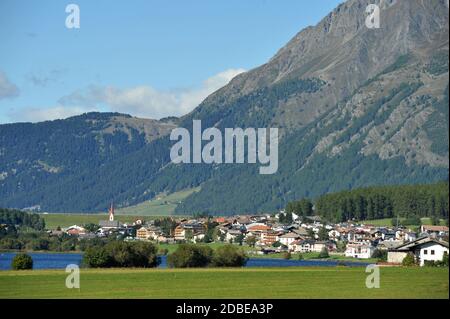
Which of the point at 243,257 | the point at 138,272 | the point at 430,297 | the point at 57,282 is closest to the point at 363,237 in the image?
the point at 243,257

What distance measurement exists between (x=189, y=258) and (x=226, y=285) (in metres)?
30.8

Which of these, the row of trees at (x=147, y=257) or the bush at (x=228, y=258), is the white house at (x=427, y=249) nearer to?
the bush at (x=228, y=258)

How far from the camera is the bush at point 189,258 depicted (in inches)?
3674

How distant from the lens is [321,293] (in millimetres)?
56719

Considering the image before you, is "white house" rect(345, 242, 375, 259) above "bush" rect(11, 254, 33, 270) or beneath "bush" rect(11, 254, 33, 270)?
above

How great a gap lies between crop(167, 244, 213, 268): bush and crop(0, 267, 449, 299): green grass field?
13906 millimetres

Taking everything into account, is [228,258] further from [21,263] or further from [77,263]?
[77,263]

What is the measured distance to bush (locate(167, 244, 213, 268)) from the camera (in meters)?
93.3

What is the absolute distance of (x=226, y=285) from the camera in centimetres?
6334

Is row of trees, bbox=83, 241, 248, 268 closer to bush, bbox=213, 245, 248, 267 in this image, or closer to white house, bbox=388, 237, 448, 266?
bush, bbox=213, 245, 248, 267

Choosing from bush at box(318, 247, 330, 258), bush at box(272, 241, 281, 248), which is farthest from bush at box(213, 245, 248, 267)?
bush at box(272, 241, 281, 248)
